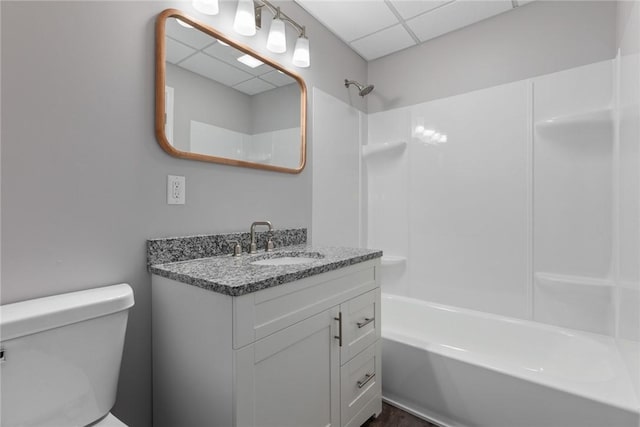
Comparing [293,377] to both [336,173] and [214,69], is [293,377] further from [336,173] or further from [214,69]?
[336,173]

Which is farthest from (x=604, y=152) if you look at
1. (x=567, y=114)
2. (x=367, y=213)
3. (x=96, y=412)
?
(x=96, y=412)

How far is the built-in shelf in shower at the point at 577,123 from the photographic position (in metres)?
1.68

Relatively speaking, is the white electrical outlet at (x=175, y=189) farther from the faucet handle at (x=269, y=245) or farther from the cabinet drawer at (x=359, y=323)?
the cabinet drawer at (x=359, y=323)

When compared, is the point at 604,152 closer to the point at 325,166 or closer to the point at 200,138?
the point at 325,166

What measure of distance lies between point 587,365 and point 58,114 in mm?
2587

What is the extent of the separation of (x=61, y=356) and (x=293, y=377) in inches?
27.0

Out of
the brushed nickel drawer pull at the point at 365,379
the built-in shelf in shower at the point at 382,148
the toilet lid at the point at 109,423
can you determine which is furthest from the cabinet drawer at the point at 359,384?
the built-in shelf in shower at the point at 382,148

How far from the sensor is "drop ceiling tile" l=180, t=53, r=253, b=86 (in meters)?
1.37

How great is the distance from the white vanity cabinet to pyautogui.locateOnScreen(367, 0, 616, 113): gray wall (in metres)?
1.66

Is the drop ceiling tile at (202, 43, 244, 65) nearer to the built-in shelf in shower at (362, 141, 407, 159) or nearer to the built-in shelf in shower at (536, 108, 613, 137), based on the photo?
the built-in shelf in shower at (362, 141, 407, 159)

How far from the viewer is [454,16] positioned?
2039 millimetres

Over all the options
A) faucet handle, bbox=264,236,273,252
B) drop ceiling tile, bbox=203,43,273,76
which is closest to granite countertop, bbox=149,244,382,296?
faucet handle, bbox=264,236,273,252

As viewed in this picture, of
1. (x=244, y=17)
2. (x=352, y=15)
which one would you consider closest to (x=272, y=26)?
(x=244, y=17)

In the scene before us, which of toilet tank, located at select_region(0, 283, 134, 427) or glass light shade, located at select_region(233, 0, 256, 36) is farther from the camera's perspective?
glass light shade, located at select_region(233, 0, 256, 36)
